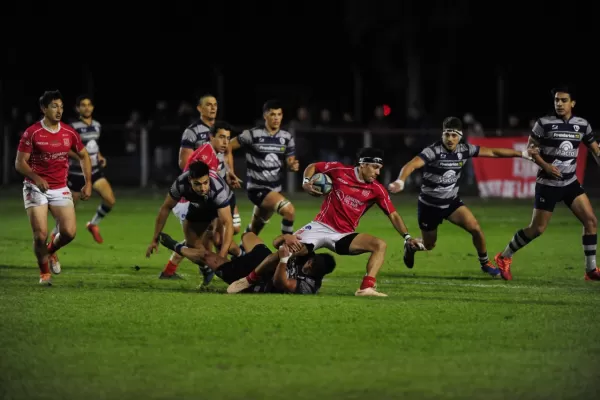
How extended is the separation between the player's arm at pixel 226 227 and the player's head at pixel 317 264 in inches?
35.7

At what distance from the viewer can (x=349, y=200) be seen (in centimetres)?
1272

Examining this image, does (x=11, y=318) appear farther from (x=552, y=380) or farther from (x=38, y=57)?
(x=38, y=57)

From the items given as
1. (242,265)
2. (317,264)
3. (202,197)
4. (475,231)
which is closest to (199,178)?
(202,197)

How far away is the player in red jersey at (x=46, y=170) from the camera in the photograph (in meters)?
13.2

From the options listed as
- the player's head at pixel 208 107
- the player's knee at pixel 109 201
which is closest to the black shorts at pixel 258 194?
the player's head at pixel 208 107

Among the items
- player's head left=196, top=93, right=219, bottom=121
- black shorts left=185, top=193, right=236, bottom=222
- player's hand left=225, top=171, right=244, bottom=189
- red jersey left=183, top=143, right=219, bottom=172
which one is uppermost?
player's head left=196, top=93, right=219, bottom=121

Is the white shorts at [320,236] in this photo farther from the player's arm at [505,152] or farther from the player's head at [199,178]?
the player's arm at [505,152]

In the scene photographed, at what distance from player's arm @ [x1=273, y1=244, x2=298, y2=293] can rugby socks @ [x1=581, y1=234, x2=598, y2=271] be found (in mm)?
3673

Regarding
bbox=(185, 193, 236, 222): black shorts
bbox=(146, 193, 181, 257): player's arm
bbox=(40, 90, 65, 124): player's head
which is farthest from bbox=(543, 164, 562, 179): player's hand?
bbox=(40, 90, 65, 124): player's head

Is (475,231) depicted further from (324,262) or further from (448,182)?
(324,262)

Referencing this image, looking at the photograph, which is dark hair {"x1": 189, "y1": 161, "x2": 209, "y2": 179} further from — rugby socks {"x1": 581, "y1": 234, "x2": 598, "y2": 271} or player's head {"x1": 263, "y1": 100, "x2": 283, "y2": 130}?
rugby socks {"x1": 581, "y1": 234, "x2": 598, "y2": 271}

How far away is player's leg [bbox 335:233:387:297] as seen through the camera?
1235 centimetres

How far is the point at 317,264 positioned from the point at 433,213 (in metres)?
2.69

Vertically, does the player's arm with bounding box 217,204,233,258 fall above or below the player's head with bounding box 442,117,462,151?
below
